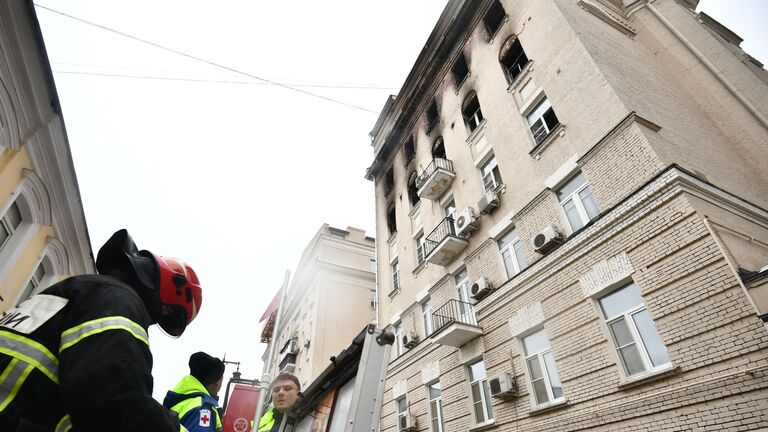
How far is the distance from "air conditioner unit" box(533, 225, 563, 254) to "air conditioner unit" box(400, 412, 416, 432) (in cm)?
799

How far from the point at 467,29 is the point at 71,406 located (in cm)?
1906

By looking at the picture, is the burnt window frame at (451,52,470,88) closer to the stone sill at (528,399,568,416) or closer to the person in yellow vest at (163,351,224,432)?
the stone sill at (528,399,568,416)

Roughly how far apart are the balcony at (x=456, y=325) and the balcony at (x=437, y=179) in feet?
16.0

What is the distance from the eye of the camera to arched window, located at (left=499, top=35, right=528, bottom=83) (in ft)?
46.6

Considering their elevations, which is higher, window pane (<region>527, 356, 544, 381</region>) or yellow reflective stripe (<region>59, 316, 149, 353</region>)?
window pane (<region>527, 356, 544, 381</region>)

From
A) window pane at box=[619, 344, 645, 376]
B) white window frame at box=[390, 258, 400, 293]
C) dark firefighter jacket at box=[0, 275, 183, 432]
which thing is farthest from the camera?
white window frame at box=[390, 258, 400, 293]

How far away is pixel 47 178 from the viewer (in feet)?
37.2

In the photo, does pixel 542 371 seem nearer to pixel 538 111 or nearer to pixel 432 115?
pixel 538 111

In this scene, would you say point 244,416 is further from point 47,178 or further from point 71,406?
point 71,406

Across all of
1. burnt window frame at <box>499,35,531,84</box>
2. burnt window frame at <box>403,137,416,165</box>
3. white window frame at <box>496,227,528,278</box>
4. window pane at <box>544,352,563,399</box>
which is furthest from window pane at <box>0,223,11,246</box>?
burnt window frame at <box>499,35,531,84</box>

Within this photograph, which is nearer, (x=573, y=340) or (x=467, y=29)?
(x=573, y=340)

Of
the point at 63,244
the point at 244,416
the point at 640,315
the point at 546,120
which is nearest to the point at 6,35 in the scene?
the point at 63,244

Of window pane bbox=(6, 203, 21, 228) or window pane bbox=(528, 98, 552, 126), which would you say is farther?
window pane bbox=(528, 98, 552, 126)

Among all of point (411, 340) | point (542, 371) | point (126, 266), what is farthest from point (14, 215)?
point (542, 371)
